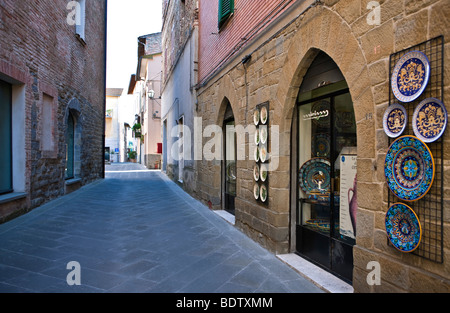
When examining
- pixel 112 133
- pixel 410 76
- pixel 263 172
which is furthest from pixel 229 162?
pixel 112 133

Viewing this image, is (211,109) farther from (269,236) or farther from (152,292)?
(152,292)

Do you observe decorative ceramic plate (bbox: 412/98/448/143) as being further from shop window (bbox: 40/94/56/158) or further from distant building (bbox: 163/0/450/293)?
shop window (bbox: 40/94/56/158)

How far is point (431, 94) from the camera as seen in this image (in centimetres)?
203

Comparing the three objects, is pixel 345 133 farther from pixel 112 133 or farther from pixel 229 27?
pixel 112 133

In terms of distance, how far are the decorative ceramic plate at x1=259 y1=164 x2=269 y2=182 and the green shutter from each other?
336 cm

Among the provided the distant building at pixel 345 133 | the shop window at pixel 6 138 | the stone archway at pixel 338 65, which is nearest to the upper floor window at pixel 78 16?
the shop window at pixel 6 138

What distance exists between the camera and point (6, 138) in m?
6.13

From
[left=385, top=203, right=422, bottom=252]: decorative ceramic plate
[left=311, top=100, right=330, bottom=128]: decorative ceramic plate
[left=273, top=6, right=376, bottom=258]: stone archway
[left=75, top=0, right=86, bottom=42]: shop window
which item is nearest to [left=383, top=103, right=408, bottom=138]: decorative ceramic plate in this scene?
[left=273, top=6, right=376, bottom=258]: stone archway

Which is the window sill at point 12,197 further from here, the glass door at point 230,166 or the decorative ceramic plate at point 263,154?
the decorative ceramic plate at point 263,154

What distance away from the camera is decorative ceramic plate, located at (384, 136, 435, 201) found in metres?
2.04

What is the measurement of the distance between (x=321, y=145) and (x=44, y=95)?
6783 mm

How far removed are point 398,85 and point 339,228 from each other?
1675mm

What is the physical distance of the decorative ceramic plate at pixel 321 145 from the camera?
3652 mm

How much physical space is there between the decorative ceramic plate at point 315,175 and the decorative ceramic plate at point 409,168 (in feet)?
4.34
